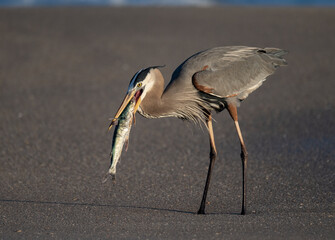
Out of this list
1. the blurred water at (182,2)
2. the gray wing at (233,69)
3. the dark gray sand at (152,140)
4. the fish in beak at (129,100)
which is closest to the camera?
the fish in beak at (129,100)

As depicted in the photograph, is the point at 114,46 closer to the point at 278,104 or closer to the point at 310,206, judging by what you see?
the point at 278,104

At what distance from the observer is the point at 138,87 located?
5.89 m

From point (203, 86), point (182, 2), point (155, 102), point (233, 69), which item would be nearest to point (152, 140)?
point (233, 69)

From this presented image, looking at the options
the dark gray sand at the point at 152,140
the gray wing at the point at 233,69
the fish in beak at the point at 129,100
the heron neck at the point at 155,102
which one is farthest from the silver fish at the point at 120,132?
the gray wing at the point at 233,69

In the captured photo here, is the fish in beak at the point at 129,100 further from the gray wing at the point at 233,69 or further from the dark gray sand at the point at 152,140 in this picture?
the dark gray sand at the point at 152,140

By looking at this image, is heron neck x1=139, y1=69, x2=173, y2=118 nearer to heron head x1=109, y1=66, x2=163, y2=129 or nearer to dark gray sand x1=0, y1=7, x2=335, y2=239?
heron head x1=109, y1=66, x2=163, y2=129

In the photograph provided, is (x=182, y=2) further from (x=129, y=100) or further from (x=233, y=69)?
(x=129, y=100)

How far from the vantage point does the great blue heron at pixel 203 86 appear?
20.0ft

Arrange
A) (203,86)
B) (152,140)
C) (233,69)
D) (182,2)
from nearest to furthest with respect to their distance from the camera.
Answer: (203,86) → (233,69) → (152,140) → (182,2)

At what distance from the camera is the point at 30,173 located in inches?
312

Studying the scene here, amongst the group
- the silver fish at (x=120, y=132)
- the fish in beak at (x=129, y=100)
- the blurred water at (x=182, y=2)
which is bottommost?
the blurred water at (x=182, y=2)

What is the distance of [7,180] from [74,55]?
8.29 metres

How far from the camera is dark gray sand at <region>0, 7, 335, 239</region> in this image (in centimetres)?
600

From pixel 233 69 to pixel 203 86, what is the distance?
629 millimetres
